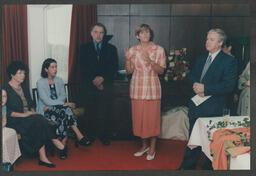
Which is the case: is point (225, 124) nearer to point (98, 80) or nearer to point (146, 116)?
point (146, 116)

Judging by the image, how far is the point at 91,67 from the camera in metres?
3.84

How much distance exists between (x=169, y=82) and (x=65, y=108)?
153 centimetres

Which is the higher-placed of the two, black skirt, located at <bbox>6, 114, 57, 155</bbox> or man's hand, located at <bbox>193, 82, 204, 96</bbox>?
man's hand, located at <bbox>193, 82, 204, 96</bbox>

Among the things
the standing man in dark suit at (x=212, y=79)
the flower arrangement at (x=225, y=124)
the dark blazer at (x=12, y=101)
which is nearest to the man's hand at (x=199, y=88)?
the standing man in dark suit at (x=212, y=79)

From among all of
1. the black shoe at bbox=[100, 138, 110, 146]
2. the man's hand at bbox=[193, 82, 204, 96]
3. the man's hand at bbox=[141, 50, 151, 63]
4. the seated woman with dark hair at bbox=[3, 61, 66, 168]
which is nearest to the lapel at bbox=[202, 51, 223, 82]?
the man's hand at bbox=[193, 82, 204, 96]

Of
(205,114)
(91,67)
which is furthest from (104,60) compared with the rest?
(205,114)

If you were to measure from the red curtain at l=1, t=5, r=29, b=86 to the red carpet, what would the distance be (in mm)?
1017

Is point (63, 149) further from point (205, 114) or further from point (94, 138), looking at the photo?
point (205, 114)

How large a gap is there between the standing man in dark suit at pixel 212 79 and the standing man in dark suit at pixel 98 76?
46.0 inches

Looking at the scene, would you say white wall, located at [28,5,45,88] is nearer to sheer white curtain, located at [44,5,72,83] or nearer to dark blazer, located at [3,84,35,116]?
sheer white curtain, located at [44,5,72,83]

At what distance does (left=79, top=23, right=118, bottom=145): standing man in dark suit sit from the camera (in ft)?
12.5

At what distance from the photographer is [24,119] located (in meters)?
3.29

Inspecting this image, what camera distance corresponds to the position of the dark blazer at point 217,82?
2891mm

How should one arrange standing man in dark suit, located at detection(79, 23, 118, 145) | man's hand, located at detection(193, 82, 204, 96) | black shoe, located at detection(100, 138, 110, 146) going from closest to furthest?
man's hand, located at detection(193, 82, 204, 96)
standing man in dark suit, located at detection(79, 23, 118, 145)
black shoe, located at detection(100, 138, 110, 146)
